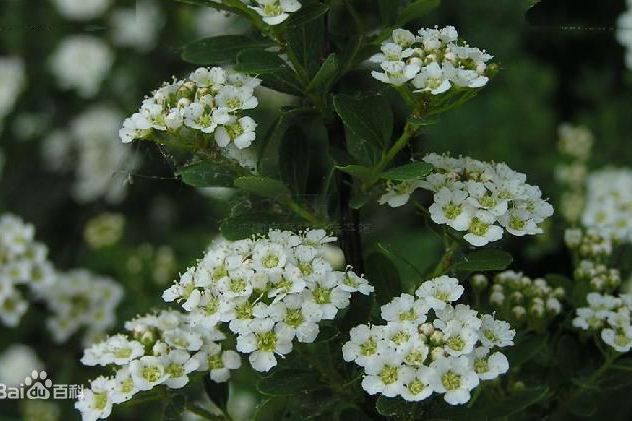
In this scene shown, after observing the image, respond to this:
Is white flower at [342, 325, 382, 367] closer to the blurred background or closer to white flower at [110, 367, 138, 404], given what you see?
white flower at [110, 367, 138, 404]

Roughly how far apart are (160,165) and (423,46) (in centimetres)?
62

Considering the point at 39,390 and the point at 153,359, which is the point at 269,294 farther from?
the point at 39,390

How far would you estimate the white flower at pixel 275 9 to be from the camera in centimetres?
146

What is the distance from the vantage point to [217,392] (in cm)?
A: 173

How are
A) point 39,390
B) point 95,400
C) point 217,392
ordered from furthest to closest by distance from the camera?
point 39,390 → point 217,392 → point 95,400

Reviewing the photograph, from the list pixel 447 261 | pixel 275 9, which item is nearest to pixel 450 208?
pixel 447 261

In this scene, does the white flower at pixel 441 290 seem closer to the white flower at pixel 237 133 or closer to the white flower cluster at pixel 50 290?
the white flower at pixel 237 133

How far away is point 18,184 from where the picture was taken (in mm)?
3797

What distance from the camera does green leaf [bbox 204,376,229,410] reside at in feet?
5.65

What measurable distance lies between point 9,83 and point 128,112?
6.14 ft

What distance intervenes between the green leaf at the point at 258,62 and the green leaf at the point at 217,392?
550mm

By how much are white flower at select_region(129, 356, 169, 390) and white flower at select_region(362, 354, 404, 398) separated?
0.32m

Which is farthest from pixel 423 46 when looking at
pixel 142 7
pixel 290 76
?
pixel 142 7

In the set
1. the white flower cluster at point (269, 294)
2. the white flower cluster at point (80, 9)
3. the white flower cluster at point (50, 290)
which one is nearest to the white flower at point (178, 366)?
the white flower cluster at point (269, 294)
